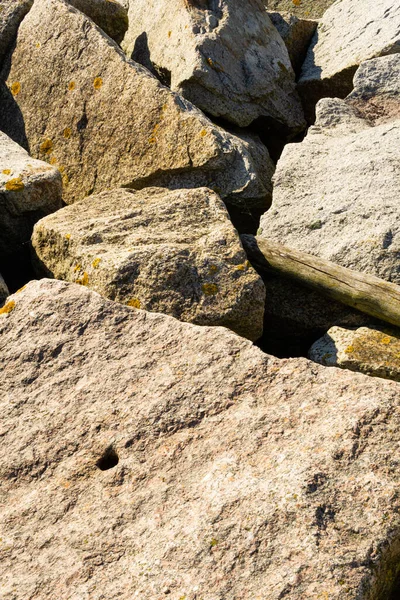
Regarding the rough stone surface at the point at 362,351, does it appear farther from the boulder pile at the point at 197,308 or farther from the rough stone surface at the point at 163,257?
the rough stone surface at the point at 163,257

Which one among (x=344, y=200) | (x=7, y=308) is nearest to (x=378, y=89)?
(x=344, y=200)

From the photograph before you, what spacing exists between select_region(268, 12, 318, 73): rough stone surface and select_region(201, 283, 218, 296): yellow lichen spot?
604cm

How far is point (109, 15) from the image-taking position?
994 centimetres

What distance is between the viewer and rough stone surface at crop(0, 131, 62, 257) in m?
6.38

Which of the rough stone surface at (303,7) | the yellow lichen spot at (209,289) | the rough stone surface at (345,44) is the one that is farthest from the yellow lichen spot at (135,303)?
the rough stone surface at (303,7)

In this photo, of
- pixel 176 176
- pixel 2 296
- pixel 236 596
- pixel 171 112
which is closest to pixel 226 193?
pixel 176 176

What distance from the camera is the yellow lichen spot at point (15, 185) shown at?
635 centimetres

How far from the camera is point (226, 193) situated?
23.7 ft

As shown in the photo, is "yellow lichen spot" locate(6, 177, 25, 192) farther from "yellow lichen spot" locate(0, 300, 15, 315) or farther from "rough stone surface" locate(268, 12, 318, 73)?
"rough stone surface" locate(268, 12, 318, 73)

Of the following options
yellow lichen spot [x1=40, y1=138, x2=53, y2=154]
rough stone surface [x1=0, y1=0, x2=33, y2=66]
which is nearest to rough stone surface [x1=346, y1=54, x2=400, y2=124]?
yellow lichen spot [x1=40, y1=138, x2=53, y2=154]

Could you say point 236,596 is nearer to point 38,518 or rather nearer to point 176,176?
point 38,518

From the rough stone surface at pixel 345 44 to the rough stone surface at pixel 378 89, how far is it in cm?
77

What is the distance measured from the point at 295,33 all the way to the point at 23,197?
597cm

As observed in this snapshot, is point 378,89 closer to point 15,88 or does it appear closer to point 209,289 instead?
point 209,289
